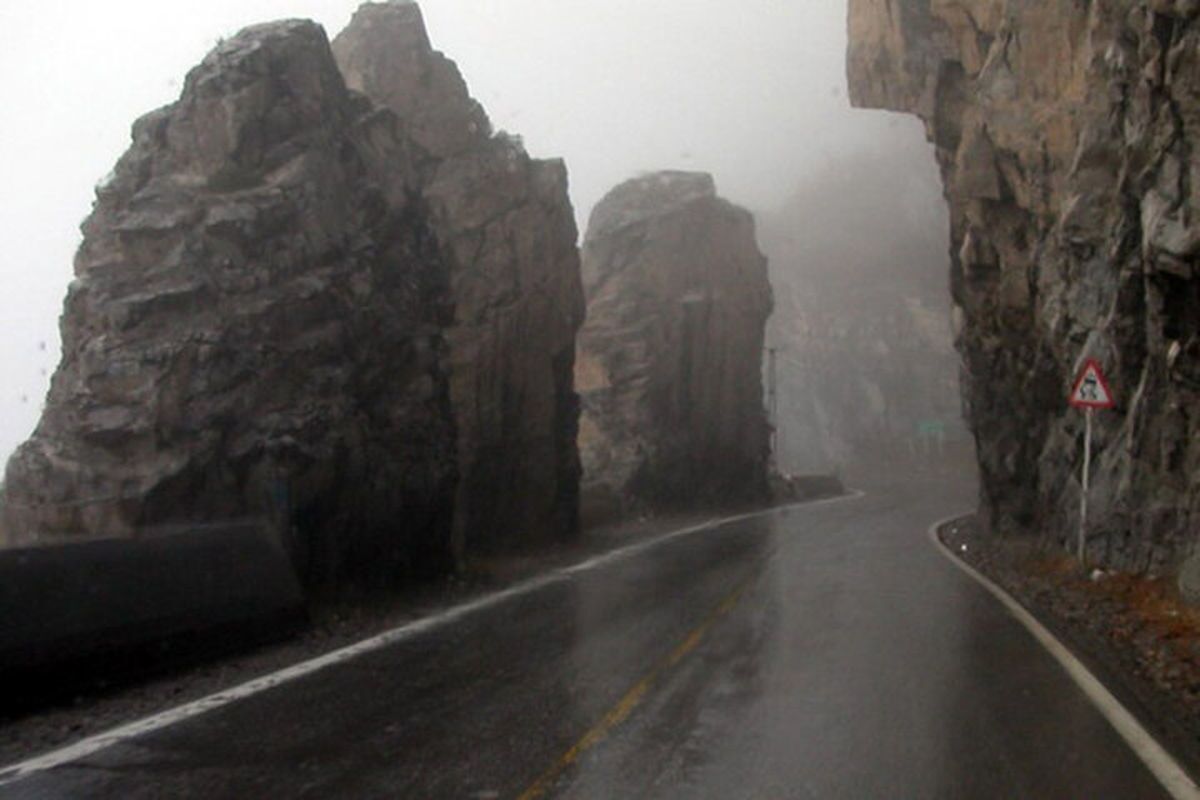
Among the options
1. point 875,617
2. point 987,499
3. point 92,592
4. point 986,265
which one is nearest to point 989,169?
point 986,265

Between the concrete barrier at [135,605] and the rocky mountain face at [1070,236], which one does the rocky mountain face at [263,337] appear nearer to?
the concrete barrier at [135,605]

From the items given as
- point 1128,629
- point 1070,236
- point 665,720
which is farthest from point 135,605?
point 1070,236

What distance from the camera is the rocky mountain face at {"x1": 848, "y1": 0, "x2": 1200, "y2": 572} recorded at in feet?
50.9

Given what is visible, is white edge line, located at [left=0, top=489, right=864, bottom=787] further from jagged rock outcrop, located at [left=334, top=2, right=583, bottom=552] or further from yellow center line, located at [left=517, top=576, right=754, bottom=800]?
jagged rock outcrop, located at [left=334, top=2, right=583, bottom=552]

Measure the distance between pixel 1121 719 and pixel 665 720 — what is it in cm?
315

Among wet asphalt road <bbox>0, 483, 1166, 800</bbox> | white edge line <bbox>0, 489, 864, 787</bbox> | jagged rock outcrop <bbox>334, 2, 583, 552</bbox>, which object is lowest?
wet asphalt road <bbox>0, 483, 1166, 800</bbox>

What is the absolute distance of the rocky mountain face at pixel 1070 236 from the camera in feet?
50.9

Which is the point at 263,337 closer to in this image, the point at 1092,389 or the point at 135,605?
the point at 135,605

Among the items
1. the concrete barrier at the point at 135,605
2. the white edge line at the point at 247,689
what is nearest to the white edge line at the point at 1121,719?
the white edge line at the point at 247,689

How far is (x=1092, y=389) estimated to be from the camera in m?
18.1

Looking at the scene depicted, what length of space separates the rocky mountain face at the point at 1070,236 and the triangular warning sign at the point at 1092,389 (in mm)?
487

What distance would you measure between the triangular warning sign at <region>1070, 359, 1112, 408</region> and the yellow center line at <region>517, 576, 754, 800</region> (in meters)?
7.31

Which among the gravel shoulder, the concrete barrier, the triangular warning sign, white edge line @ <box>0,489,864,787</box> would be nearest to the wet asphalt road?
white edge line @ <box>0,489,864,787</box>

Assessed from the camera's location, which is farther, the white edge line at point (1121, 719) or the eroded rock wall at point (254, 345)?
the eroded rock wall at point (254, 345)
